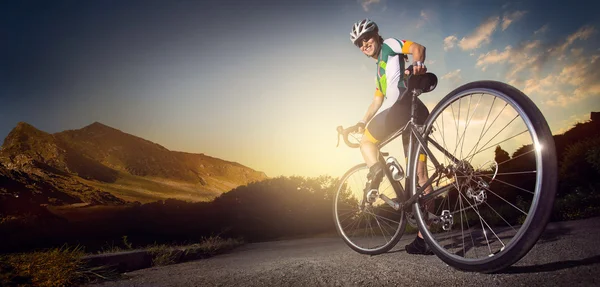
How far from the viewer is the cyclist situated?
3.35 meters

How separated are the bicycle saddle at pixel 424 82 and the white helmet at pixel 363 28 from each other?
1.14 m

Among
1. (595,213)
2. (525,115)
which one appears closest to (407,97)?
(525,115)

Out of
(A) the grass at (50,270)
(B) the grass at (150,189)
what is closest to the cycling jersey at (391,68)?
(A) the grass at (50,270)

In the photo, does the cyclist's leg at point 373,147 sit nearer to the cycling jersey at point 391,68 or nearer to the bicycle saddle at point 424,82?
the cycling jersey at point 391,68

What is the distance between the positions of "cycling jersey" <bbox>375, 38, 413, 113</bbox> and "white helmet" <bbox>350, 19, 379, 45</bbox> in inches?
14.3

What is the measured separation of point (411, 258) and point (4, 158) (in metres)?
19.3

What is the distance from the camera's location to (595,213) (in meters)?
6.03

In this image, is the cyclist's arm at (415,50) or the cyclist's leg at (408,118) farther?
the cyclist's leg at (408,118)

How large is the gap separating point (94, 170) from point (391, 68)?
20687 mm

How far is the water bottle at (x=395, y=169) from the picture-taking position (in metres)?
3.42

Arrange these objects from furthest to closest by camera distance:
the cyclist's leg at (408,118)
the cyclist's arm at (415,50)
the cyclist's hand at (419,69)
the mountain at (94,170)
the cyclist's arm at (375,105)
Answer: the mountain at (94,170) < the cyclist's arm at (375,105) < the cyclist's leg at (408,118) < the cyclist's arm at (415,50) < the cyclist's hand at (419,69)

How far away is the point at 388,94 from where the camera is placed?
3658 mm

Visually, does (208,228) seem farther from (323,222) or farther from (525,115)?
(525,115)

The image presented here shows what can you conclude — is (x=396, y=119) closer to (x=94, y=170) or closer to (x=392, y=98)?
(x=392, y=98)
